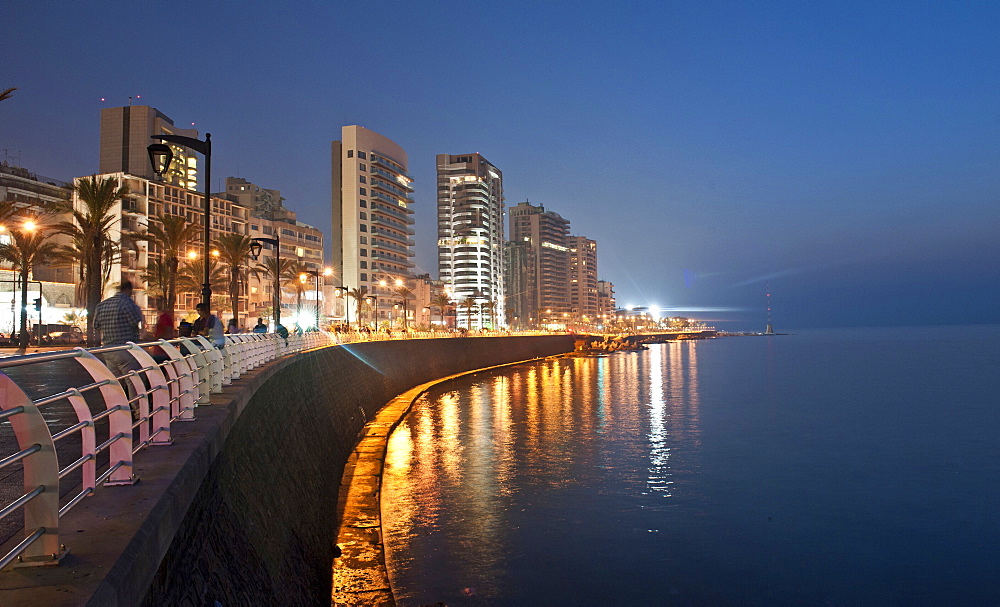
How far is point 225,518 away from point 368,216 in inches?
4859

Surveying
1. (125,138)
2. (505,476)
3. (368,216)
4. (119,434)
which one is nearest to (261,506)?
(119,434)

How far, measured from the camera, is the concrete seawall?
3973 mm

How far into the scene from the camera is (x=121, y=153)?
310 feet

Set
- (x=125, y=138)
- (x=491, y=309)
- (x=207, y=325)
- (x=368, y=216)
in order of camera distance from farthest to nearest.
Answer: (x=491, y=309) < (x=368, y=216) < (x=125, y=138) < (x=207, y=325)

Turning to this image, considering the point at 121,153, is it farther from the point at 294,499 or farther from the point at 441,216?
the point at 441,216

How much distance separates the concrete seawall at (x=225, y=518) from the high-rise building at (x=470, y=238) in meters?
145

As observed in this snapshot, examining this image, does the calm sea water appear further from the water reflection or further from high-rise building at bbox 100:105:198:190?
high-rise building at bbox 100:105:198:190

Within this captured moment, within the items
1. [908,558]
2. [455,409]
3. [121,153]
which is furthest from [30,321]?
[908,558]

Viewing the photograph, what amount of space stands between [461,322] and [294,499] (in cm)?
16093

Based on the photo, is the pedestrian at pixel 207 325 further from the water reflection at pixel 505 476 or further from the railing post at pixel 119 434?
the railing post at pixel 119 434

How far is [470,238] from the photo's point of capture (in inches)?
7067

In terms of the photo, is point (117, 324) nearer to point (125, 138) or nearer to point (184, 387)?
point (184, 387)

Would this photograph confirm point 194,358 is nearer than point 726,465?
Yes

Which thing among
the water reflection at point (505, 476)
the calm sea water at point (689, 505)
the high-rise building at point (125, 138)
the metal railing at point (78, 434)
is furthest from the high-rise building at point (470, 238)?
the metal railing at point (78, 434)
